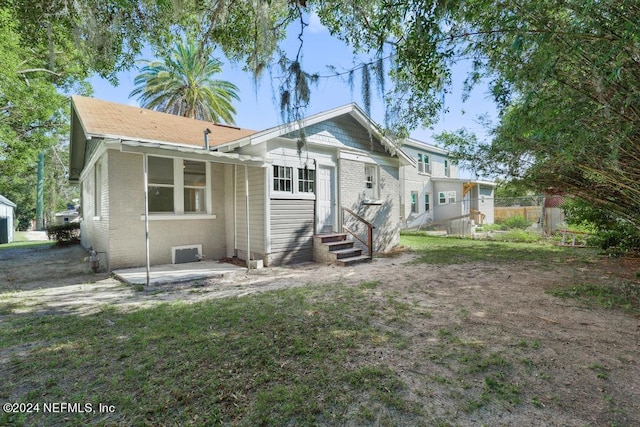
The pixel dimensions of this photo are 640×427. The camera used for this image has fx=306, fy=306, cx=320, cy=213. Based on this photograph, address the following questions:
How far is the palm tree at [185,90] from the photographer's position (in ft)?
57.6

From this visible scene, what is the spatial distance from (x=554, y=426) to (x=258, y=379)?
84.6 inches

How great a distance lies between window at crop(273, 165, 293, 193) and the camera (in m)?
8.16

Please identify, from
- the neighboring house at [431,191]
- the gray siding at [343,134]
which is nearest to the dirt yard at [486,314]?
the gray siding at [343,134]

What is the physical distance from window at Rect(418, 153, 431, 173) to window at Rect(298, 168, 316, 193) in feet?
44.9

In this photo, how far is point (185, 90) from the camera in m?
18.6

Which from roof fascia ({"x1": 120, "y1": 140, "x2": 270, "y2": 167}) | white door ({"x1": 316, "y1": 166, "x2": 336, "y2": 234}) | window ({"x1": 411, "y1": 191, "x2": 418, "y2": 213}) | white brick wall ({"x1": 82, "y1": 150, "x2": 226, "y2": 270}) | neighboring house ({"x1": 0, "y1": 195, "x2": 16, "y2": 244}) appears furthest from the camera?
window ({"x1": 411, "y1": 191, "x2": 418, "y2": 213})

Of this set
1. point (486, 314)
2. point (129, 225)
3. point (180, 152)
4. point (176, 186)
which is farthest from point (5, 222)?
point (486, 314)

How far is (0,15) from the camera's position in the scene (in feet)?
28.6

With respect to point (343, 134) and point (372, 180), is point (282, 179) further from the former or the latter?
point (372, 180)

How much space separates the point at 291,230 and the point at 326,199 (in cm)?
157

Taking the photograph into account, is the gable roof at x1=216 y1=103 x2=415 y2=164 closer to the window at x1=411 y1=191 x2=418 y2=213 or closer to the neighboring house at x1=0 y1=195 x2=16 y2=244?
the window at x1=411 y1=191 x2=418 y2=213

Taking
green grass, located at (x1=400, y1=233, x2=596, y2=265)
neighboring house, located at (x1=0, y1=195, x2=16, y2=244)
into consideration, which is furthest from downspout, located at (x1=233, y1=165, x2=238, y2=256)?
neighboring house, located at (x1=0, y1=195, x2=16, y2=244)

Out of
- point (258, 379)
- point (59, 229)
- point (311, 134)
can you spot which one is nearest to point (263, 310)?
point (258, 379)

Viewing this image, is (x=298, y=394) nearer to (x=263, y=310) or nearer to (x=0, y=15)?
(x=263, y=310)
